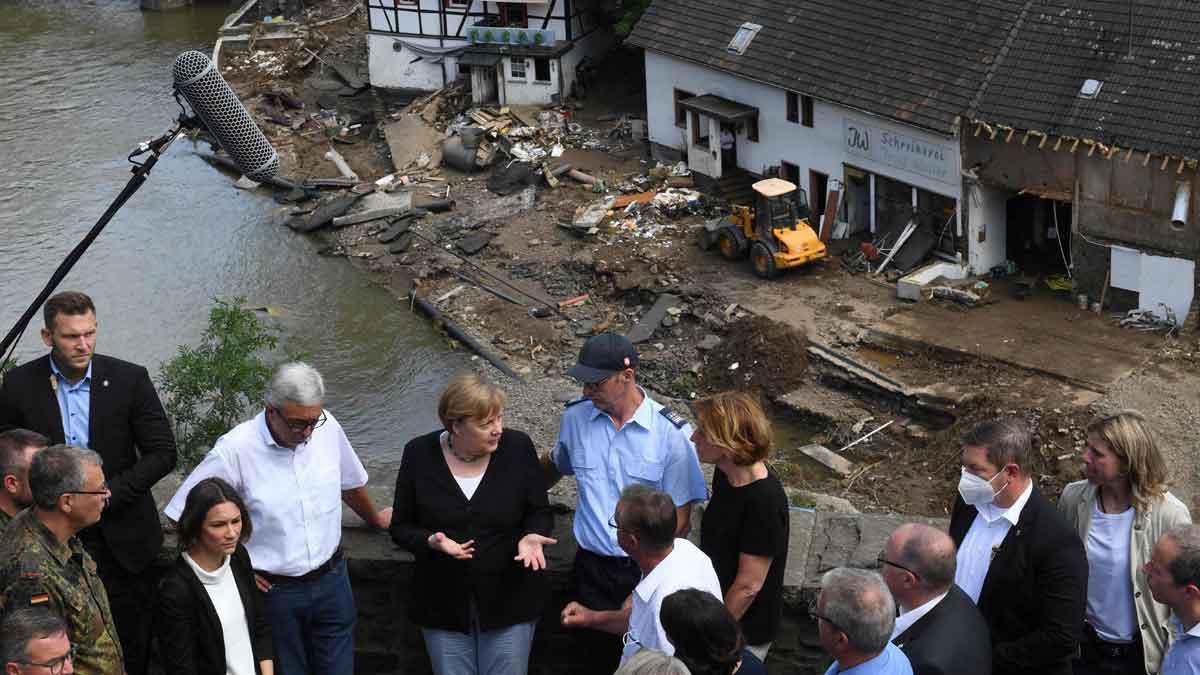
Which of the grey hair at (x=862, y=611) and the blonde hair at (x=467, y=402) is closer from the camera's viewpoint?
the grey hair at (x=862, y=611)

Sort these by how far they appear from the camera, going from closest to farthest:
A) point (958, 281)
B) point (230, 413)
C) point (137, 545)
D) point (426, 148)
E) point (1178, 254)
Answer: point (137, 545) < point (230, 413) < point (1178, 254) < point (958, 281) < point (426, 148)

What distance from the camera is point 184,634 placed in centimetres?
629

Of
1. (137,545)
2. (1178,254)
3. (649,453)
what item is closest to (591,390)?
(649,453)

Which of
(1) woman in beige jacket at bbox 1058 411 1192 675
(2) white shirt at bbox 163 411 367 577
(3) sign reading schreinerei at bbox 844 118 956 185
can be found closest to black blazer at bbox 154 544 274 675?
(2) white shirt at bbox 163 411 367 577

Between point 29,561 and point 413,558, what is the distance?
1837mm

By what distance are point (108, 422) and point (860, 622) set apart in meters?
3.71

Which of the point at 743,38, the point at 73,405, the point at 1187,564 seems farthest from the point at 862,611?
the point at 743,38

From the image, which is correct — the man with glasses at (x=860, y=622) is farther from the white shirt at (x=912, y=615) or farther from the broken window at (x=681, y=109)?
the broken window at (x=681, y=109)

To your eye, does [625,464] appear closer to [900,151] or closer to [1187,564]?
[1187,564]

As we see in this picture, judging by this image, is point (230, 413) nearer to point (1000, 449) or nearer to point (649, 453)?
point (649, 453)

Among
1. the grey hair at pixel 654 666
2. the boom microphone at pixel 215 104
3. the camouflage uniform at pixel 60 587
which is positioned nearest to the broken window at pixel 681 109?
the boom microphone at pixel 215 104

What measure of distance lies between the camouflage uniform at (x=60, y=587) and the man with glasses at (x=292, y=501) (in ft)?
2.01

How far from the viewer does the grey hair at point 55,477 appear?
6.18 m

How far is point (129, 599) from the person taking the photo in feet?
24.0
